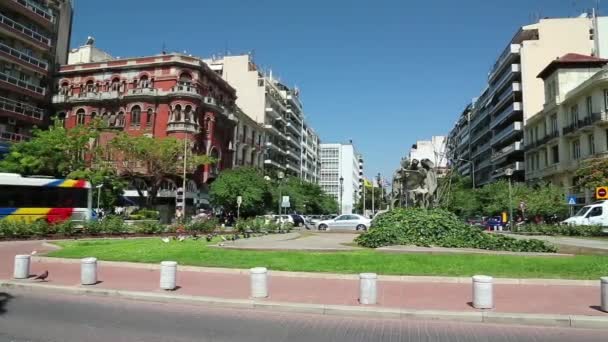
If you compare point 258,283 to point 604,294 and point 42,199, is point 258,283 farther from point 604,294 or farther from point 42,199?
point 42,199

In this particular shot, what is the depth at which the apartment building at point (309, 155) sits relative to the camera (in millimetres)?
118075

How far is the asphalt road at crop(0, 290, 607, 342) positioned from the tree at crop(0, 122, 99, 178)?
33.0 meters

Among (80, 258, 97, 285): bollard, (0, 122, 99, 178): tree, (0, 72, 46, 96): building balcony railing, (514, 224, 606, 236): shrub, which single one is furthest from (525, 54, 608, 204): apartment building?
(0, 72, 46, 96): building balcony railing

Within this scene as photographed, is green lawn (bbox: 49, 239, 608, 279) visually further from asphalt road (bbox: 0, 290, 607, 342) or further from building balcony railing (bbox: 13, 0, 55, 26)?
building balcony railing (bbox: 13, 0, 55, 26)

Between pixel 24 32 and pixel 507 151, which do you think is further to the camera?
pixel 507 151

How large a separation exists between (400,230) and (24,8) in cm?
4527

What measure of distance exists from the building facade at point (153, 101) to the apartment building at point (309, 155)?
58.0 m

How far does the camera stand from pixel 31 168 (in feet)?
126

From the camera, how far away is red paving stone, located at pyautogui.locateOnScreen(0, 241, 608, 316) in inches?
365

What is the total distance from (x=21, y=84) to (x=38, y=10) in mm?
7754

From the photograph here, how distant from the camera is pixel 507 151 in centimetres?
6650

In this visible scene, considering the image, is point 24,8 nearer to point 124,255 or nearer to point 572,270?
point 124,255

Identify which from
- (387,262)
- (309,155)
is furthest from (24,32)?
(309,155)

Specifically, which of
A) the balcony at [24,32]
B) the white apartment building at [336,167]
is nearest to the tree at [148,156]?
the balcony at [24,32]
